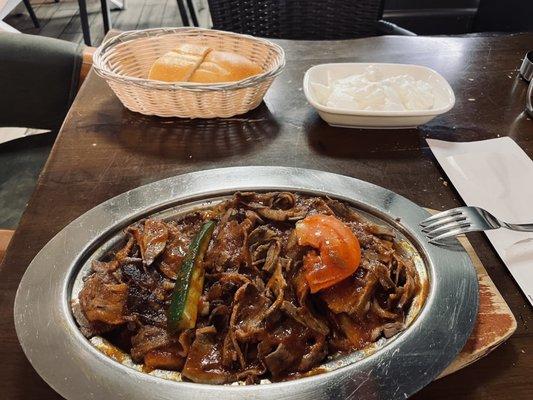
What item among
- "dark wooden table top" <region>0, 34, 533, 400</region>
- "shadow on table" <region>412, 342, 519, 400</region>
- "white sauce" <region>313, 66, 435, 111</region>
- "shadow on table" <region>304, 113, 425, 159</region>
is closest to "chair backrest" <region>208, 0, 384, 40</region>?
"dark wooden table top" <region>0, 34, 533, 400</region>

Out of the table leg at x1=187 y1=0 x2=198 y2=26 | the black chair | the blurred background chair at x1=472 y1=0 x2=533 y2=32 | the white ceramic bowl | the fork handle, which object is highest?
the white ceramic bowl

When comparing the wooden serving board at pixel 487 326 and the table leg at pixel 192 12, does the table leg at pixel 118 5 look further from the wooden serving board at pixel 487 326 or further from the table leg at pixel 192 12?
the wooden serving board at pixel 487 326

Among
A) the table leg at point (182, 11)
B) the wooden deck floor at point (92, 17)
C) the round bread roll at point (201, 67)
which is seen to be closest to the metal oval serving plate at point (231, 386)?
the round bread roll at point (201, 67)

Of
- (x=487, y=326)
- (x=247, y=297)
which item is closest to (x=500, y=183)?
(x=487, y=326)

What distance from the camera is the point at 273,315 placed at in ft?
3.69

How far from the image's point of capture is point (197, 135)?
2.04 metres

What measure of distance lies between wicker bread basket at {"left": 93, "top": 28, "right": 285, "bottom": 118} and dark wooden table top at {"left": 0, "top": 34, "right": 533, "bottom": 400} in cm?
9

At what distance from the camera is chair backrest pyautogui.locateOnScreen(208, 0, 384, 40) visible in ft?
10.2

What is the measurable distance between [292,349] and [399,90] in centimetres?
142

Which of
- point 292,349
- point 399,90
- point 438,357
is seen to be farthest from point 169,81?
point 438,357

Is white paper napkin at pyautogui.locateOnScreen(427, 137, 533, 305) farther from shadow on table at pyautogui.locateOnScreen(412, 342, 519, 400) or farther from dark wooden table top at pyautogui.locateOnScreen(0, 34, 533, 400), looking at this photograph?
shadow on table at pyautogui.locateOnScreen(412, 342, 519, 400)

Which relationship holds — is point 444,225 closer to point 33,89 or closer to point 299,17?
point 33,89

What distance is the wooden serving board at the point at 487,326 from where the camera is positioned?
112 cm

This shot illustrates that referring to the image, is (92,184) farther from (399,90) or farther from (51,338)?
(399,90)
